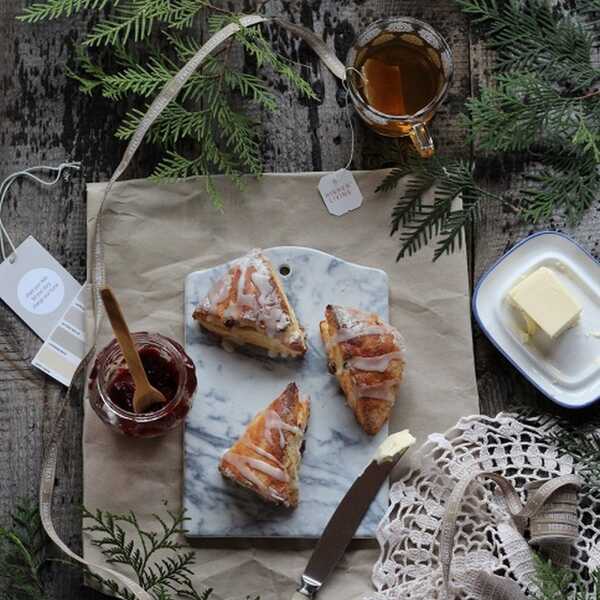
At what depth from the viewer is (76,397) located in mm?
1900

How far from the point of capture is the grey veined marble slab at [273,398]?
182cm

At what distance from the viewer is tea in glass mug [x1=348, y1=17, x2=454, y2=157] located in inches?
73.2

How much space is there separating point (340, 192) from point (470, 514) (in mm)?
638

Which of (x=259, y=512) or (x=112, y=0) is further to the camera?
(x=112, y=0)

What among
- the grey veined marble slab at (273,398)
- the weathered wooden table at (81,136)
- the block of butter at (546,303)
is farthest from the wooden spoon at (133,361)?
the block of butter at (546,303)

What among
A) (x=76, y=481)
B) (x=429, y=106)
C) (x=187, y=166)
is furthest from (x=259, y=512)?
(x=429, y=106)

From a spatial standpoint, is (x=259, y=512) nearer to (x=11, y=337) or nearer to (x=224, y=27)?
(x=11, y=337)

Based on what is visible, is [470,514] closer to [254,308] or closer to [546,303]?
[546,303]

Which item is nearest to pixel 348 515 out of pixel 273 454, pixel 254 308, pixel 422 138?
pixel 273 454

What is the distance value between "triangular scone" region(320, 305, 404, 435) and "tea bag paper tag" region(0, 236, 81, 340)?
512mm

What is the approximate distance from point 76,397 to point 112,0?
76 centimetres

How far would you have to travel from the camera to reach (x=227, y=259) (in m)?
1.90

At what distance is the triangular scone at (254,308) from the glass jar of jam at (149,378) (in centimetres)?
10

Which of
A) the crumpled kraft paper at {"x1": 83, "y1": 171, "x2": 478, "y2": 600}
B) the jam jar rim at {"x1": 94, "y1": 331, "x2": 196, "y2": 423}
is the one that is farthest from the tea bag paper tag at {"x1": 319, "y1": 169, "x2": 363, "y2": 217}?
the jam jar rim at {"x1": 94, "y1": 331, "x2": 196, "y2": 423}
